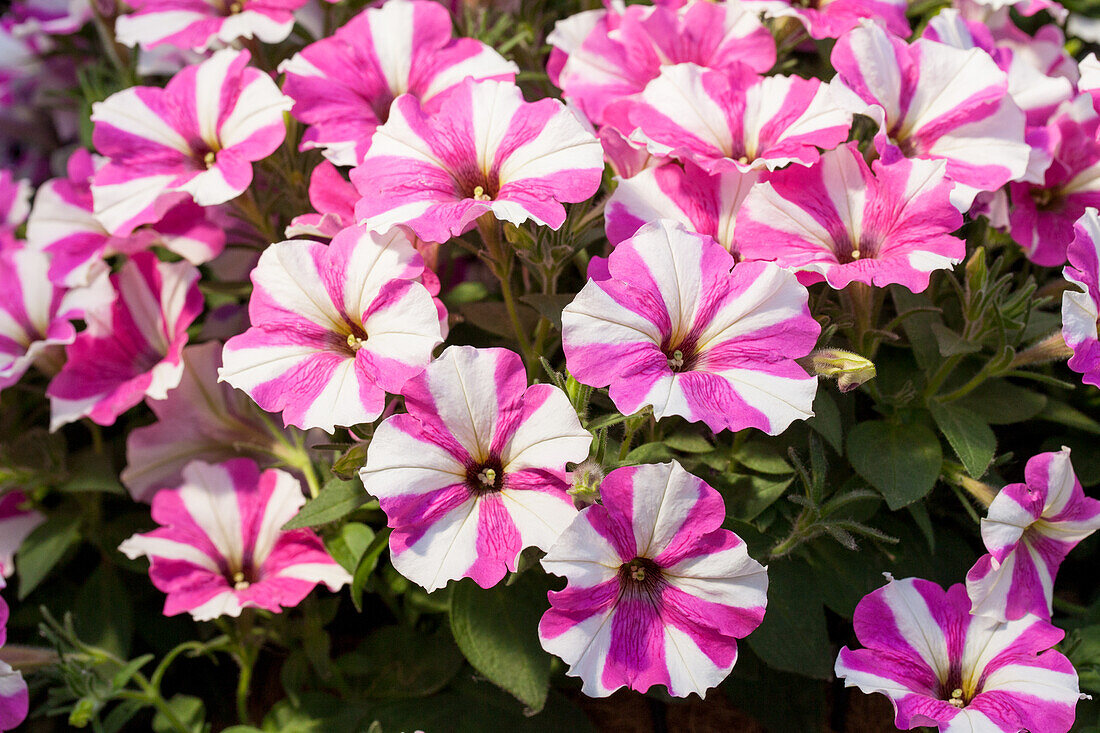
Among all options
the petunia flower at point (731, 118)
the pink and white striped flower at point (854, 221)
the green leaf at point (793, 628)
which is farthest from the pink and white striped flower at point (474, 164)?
the green leaf at point (793, 628)

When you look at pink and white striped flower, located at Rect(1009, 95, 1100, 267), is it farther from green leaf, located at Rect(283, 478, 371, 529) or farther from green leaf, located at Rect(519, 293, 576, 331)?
green leaf, located at Rect(283, 478, 371, 529)

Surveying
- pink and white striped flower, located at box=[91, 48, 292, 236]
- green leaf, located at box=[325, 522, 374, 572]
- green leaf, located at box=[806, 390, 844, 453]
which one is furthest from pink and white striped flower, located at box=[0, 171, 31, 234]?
green leaf, located at box=[806, 390, 844, 453]

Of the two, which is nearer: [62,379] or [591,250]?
[62,379]

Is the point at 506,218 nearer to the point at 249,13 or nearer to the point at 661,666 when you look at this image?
the point at 661,666

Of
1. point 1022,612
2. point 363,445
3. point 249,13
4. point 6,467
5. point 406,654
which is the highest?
point 249,13

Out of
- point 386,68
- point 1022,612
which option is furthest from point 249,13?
point 1022,612

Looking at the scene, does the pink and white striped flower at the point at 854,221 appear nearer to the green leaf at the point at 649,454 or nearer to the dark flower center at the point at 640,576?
the green leaf at the point at 649,454

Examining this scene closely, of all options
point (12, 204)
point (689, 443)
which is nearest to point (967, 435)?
point (689, 443)

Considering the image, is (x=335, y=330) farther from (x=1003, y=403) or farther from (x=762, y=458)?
(x=1003, y=403)
